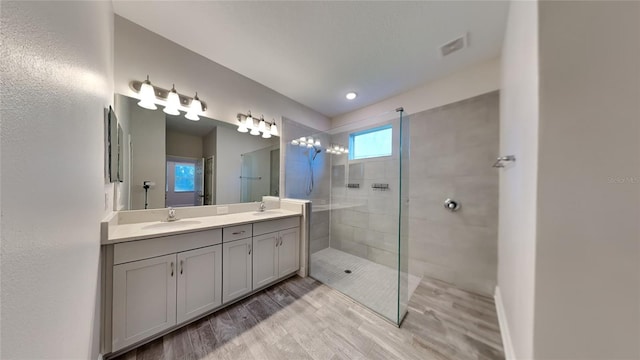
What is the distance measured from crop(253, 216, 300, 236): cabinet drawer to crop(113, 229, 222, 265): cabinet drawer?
37 cm

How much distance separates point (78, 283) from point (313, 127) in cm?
296

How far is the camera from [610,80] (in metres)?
0.71

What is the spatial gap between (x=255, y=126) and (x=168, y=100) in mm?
910

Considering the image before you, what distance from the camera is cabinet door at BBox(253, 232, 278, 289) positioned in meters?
1.94

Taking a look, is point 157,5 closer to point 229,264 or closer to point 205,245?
point 205,245

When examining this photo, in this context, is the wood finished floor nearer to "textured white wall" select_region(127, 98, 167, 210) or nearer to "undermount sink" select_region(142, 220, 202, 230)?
"undermount sink" select_region(142, 220, 202, 230)

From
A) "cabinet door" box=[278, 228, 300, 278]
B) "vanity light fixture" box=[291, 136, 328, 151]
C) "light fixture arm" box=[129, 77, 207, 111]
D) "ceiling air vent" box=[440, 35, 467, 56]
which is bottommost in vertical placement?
"cabinet door" box=[278, 228, 300, 278]

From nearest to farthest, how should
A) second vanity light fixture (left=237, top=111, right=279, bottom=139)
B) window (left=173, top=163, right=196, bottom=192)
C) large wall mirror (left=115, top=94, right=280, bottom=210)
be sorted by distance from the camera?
1. large wall mirror (left=115, top=94, right=280, bottom=210)
2. window (left=173, top=163, right=196, bottom=192)
3. second vanity light fixture (left=237, top=111, right=279, bottom=139)

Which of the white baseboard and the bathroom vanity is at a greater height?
the bathroom vanity

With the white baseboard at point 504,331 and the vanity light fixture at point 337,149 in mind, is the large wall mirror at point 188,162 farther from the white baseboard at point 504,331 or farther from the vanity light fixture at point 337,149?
the white baseboard at point 504,331

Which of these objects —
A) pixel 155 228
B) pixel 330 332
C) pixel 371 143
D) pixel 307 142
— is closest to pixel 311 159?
pixel 307 142

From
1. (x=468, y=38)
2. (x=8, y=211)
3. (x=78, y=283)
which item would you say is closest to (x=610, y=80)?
(x=468, y=38)

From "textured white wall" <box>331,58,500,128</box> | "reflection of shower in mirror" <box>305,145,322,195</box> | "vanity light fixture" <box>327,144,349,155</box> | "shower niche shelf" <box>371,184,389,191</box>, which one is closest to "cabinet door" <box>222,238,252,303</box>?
"reflection of shower in mirror" <box>305,145,322,195</box>

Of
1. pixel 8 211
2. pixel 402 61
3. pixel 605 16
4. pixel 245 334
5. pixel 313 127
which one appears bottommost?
pixel 245 334
